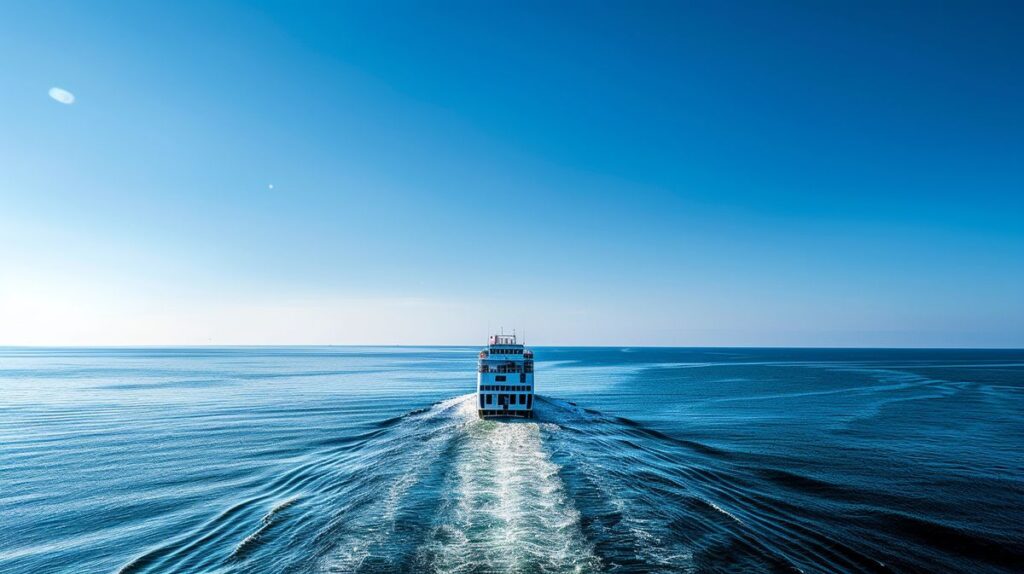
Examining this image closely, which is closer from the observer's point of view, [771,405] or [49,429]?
[49,429]

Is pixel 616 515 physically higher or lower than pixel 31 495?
higher

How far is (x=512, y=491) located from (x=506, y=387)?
96.2 ft

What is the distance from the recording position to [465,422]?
179 ft

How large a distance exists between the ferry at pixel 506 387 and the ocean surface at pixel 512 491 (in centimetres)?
312

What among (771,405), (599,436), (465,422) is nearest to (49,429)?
(465,422)

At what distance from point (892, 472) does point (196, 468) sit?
2409 inches

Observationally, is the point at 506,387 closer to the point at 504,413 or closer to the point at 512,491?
the point at 504,413

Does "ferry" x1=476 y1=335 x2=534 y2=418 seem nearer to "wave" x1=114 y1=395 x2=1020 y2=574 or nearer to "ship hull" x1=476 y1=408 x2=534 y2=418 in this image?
"ship hull" x1=476 y1=408 x2=534 y2=418

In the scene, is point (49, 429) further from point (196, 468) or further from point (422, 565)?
point (422, 565)

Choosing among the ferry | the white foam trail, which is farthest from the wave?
the ferry

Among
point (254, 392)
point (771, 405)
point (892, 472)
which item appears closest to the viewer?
point (892, 472)

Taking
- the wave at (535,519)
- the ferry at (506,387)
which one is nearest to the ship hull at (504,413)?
the ferry at (506,387)

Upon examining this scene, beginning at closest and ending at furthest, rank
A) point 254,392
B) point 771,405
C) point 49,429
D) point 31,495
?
point 31,495 < point 49,429 < point 771,405 < point 254,392

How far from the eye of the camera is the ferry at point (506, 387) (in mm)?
57625
